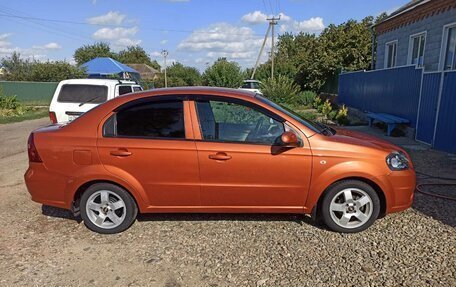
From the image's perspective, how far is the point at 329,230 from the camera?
13.0 feet

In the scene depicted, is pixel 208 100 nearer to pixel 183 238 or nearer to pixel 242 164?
pixel 242 164

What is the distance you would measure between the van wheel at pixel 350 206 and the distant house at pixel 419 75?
5025mm

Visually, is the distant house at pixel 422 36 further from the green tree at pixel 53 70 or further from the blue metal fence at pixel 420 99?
the green tree at pixel 53 70

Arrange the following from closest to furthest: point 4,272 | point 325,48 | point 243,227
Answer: point 4,272
point 243,227
point 325,48

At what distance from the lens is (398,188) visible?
3842 mm

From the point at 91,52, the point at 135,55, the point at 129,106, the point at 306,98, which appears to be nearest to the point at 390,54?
the point at 306,98

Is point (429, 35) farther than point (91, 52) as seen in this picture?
No

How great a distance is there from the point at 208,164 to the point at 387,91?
9.98 meters

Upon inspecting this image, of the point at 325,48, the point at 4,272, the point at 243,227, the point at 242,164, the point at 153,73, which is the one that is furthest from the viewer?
the point at 153,73

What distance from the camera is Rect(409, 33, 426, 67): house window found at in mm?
11712

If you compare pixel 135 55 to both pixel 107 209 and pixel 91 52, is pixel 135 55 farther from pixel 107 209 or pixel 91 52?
pixel 107 209

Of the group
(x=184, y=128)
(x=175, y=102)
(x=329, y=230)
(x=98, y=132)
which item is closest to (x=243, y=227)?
(x=329, y=230)

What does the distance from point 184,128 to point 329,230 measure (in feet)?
6.56

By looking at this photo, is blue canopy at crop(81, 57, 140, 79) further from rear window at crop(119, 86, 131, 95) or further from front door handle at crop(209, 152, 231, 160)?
front door handle at crop(209, 152, 231, 160)
